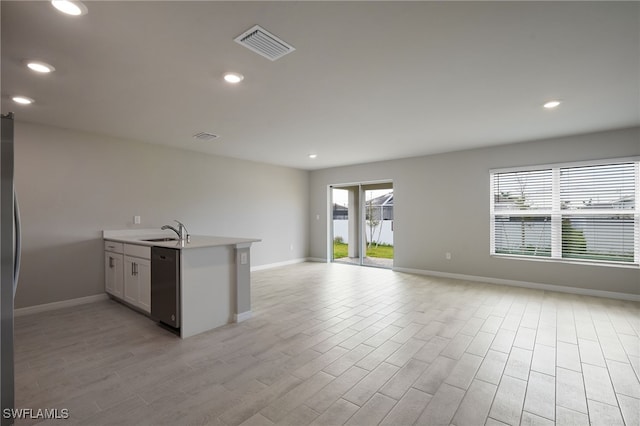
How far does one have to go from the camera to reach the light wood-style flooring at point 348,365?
190 centimetres

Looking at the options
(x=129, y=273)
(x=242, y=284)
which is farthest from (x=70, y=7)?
(x=129, y=273)

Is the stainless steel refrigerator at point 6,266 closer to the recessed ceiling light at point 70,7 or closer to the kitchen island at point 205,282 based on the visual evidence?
the recessed ceiling light at point 70,7

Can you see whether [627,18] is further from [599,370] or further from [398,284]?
[398,284]

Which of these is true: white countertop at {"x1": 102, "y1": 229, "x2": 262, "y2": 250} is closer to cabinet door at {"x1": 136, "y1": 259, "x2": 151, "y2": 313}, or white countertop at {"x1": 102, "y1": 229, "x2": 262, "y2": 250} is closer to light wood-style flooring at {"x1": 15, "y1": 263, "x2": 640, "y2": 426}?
cabinet door at {"x1": 136, "y1": 259, "x2": 151, "y2": 313}

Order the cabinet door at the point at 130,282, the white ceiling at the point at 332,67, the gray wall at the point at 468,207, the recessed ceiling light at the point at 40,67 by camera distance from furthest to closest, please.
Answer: the gray wall at the point at 468,207 < the cabinet door at the point at 130,282 < the recessed ceiling light at the point at 40,67 < the white ceiling at the point at 332,67

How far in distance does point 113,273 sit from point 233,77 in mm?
3437

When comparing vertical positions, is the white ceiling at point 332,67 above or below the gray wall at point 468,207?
above

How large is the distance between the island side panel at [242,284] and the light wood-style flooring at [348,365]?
15cm

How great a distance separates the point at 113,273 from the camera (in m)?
4.23

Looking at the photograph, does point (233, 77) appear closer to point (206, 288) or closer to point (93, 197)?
point (206, 288)

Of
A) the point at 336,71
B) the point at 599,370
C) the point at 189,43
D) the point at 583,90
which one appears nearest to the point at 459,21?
the point at 336,71

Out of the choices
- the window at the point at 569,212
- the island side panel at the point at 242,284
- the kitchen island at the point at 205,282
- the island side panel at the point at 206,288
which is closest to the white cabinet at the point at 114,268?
the kitchen island at the point at 205,282

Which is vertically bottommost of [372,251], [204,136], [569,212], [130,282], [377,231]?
[372,251]

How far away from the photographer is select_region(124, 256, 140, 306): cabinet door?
12.3ft
